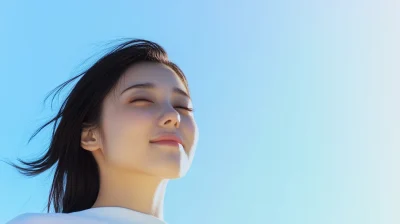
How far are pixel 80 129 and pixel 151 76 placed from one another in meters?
0.55

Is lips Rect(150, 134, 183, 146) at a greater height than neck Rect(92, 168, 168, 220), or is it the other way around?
lips Rect(150, 134, 183, 146)

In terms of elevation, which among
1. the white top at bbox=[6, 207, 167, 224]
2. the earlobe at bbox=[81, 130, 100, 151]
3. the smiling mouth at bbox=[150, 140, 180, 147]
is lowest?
the white top at bbox=[6, 207, 167, 224]

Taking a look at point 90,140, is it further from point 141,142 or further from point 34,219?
point 34,219

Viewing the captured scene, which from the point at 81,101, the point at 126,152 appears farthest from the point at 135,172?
the point at 81,101

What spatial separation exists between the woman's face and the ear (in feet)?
0.13

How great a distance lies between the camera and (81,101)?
3891mm

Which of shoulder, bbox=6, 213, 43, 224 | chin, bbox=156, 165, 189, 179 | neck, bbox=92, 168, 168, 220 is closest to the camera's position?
shoulder, bbox=6, 213, 43, 224

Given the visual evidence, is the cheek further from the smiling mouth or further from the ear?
the ear

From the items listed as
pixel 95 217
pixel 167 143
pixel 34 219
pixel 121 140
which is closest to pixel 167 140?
pixel 167 143

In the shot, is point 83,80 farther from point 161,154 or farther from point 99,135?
point 161,154

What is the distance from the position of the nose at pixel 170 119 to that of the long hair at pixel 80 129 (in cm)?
Answer: 46

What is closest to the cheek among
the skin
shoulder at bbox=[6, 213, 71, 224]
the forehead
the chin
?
the skin

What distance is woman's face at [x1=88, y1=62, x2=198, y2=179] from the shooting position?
11.3 ft

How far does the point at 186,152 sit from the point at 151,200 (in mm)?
326
